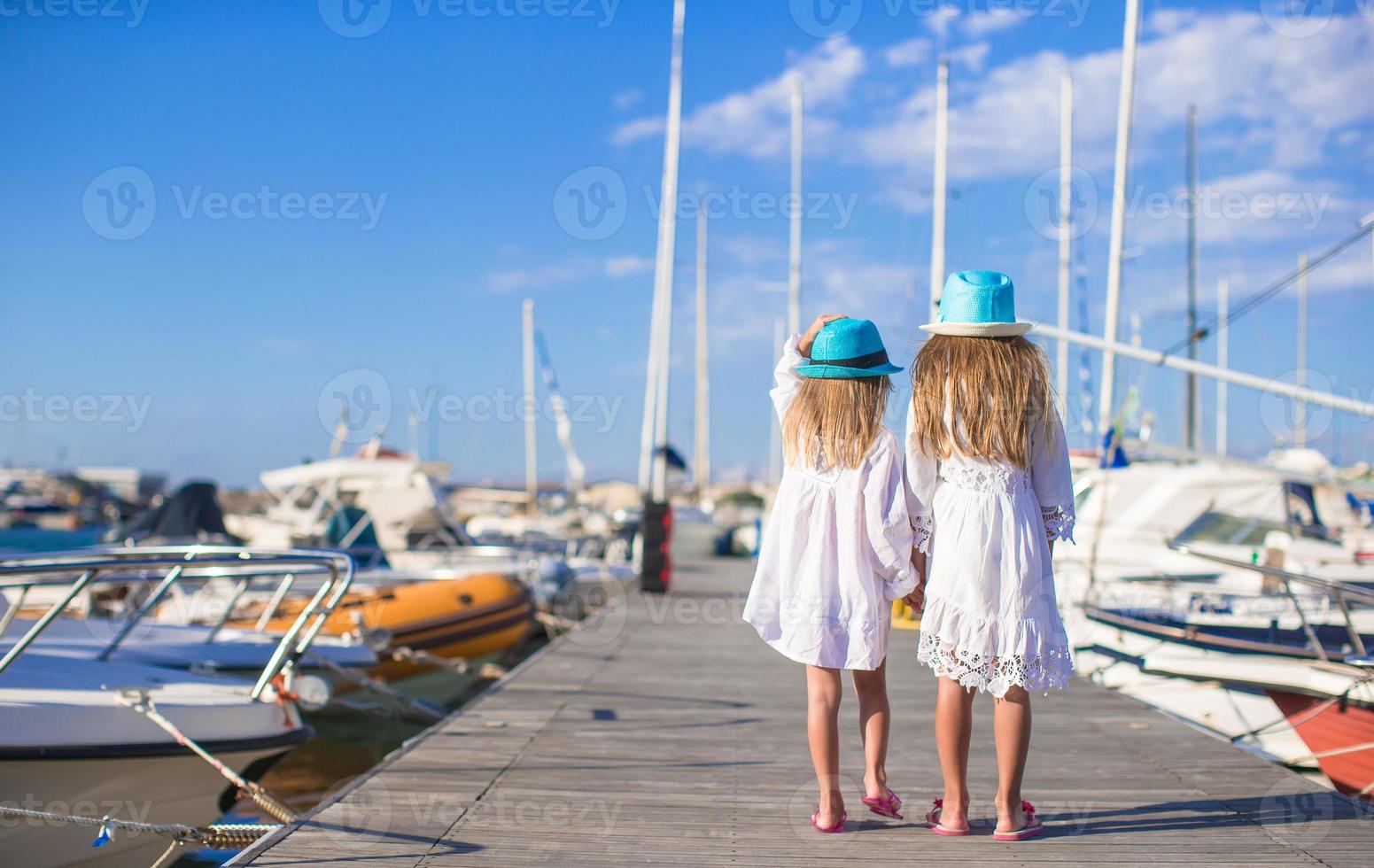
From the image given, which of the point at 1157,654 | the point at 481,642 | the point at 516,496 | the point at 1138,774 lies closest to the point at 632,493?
the point at 516,496

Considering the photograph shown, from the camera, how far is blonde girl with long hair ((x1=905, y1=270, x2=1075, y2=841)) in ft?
10.9

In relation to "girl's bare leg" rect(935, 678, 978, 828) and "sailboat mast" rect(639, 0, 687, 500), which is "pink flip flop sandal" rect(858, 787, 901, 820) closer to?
"girl's bare leg" rect(935, 678, 978, 828)

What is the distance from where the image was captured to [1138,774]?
460 centimetres

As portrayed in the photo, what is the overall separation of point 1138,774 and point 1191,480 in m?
8.52

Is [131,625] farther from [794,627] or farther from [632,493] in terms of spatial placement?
[632,493]

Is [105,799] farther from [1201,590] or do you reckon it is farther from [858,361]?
[1201,590]

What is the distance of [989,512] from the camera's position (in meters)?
3.34

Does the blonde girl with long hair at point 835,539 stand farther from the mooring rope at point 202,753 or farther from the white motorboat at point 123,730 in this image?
the white motorboat at point 123,730

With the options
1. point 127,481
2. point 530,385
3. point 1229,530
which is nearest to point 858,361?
point 1229,530

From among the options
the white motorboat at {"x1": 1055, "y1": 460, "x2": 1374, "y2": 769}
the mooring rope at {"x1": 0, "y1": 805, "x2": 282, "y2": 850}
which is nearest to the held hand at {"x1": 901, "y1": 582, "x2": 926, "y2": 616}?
the white motorboat at {"x1": 1055, "y1": 460, "x2": 1374, "y2": 769}

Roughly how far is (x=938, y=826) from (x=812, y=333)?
1723 millimetres

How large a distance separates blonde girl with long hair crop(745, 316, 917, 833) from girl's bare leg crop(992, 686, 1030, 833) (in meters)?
0.41

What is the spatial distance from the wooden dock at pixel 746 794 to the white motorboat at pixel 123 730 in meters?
1.05

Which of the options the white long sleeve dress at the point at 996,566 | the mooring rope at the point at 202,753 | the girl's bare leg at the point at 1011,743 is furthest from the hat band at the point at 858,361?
the mooring rope at the point at 202,753
